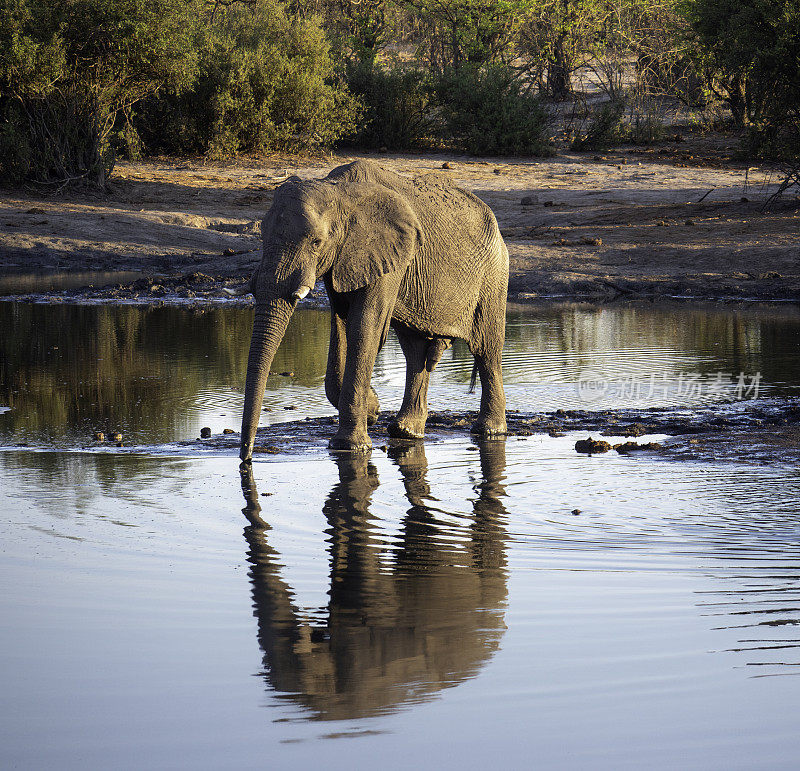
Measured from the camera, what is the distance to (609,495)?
629 centimetres

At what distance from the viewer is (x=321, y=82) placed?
93.3 ft

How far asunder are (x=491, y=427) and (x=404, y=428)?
63 cm

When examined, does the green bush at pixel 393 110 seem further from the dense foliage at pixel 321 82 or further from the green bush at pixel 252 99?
the green bush at pixel 252 99

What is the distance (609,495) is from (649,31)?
38594 mm

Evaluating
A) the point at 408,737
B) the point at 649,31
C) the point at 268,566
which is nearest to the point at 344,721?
the point at 408,737

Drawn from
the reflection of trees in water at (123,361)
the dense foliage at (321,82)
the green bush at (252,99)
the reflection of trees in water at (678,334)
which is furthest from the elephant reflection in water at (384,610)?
the green bush at (252,99)

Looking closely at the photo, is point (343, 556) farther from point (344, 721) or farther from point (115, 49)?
point (115, 49)

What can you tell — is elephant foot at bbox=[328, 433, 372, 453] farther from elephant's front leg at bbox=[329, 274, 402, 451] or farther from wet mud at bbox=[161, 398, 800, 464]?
wet mud at bbox=[161, 398, 800, 464]

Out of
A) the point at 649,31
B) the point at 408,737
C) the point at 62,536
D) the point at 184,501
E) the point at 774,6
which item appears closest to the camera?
the point at 408,737

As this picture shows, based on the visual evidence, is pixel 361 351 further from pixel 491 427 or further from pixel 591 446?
pixel 591 446

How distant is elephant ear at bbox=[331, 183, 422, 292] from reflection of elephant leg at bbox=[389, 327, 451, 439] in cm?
84

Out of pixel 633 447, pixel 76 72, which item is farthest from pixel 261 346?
pixel 76 72

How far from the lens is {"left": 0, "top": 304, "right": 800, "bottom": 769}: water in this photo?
3.30 metres

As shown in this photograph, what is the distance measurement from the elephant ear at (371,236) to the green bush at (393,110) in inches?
868
